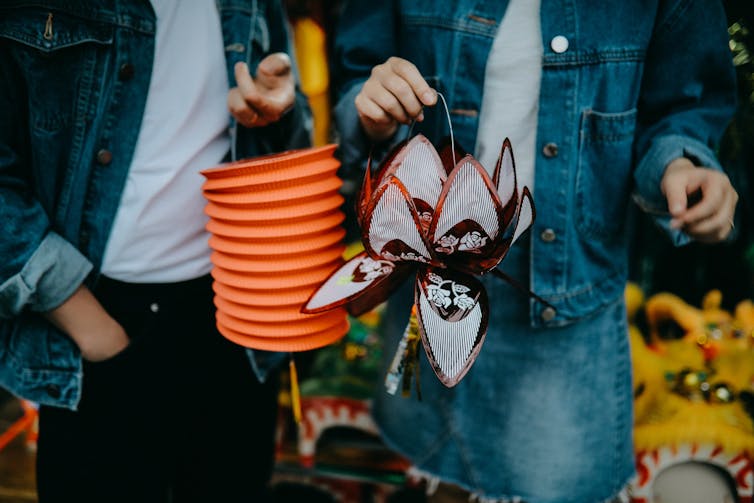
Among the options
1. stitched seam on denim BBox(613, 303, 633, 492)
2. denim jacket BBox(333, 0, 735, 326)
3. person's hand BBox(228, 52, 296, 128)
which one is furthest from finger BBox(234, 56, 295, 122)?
stitched seam on denim BBox(613, 303, 633, 492)

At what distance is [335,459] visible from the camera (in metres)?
1.79

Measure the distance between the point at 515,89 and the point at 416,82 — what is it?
25 cm

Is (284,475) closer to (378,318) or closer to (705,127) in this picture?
(378,318)

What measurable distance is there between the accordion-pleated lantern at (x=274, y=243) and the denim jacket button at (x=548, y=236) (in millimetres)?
353

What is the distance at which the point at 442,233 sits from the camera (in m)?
0.65

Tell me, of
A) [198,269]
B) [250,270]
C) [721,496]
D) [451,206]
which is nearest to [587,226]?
[451,206]

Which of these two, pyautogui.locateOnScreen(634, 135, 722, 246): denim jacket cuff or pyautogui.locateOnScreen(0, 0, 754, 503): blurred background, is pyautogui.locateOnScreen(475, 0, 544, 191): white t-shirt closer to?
pyautogui.locateOnScreen(634, 135, 722, 246): denim jacket cuff

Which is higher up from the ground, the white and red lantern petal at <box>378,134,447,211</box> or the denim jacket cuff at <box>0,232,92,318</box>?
the white and red lantern petal at <box>378,134,447,211</box>

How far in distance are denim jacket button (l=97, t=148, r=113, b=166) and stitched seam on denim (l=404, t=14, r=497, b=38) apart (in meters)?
0.56

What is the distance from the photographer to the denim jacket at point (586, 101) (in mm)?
843

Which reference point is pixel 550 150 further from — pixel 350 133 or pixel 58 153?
pixel 58 153

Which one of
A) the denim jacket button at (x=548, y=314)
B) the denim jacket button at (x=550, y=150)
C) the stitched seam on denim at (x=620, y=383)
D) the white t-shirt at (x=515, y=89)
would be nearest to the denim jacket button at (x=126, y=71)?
the white t-shirt at (x=515, y=89)

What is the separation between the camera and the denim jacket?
84 centimetres

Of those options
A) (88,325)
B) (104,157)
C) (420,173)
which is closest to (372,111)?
(420,173)
